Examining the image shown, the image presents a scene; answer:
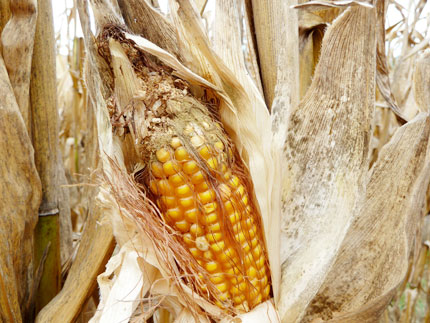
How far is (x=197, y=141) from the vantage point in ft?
2.19

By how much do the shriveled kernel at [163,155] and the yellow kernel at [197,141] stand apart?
50 millimetres

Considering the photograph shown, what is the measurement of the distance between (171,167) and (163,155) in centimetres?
3

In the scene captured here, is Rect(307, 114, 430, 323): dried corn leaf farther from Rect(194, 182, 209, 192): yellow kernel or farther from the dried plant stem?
the dried plant stem

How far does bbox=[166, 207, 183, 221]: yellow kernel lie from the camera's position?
68 cm

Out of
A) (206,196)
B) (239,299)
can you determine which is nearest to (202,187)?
(206,196)

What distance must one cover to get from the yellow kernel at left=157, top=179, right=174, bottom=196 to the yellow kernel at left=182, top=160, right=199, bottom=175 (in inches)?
1.6

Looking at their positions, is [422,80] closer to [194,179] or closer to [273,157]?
[273,157]

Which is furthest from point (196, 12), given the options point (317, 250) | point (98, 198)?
point (317, 250)

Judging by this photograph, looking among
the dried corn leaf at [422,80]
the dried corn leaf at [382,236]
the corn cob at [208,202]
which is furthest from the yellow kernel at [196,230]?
the dried corn leaf at [422,80]

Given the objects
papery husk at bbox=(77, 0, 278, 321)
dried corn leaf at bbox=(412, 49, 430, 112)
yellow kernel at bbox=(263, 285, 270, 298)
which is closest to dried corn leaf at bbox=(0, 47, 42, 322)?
papery husk at bbox=(77, 0, 278, 321)

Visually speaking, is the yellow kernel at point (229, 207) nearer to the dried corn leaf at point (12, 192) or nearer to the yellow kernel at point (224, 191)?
the yellow kernel at point (224, 191)

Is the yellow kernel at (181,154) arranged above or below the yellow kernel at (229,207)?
above

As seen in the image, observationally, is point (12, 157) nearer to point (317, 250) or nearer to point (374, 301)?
point (317, 250)

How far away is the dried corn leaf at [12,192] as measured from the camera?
0.81 meters
